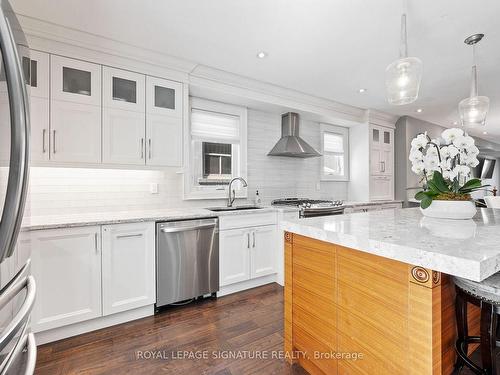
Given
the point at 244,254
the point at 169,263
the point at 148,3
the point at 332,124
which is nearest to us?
the point at 148,3

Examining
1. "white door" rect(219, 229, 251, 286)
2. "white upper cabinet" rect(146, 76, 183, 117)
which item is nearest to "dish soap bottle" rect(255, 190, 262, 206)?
"white door" rect(219, 229, 251, 286)

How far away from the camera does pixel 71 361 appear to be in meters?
1.76

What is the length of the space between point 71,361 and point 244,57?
3050 mm

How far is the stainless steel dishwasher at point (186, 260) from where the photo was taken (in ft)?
7.80

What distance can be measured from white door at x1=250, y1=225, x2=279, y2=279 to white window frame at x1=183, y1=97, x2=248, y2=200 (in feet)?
2.41

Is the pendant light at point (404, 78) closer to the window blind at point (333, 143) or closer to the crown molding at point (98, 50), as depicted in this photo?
the crown molding at point (98, 50)

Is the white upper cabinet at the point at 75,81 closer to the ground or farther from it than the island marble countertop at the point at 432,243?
farther from it

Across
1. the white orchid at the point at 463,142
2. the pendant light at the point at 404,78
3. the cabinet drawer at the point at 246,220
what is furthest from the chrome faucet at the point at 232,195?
the white orchid at the point at 463,142

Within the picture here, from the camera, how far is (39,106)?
208cm

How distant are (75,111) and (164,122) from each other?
0.79m

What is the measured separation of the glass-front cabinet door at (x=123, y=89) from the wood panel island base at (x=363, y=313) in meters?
2.04

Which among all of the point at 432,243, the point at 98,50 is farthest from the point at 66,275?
the point at 432,243

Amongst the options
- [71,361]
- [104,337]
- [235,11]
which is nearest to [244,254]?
[104,337]

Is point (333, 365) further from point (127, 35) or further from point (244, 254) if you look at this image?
point (127, 35)
